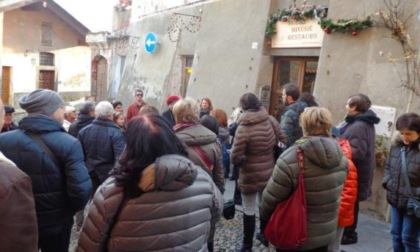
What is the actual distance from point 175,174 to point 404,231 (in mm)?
2799

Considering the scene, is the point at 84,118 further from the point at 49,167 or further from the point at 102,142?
the point at 49,167

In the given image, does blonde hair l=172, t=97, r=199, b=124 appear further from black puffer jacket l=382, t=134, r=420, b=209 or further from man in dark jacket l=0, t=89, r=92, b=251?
black puffer jacket l=382, t=134, r=420, b=209

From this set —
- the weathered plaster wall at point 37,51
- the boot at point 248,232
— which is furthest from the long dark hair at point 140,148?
the weathered plaster wall at point 37,51

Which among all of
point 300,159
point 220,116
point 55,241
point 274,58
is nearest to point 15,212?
point 55,241

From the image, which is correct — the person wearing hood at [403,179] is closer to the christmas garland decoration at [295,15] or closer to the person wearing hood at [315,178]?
the person wearing hood at [315,178]

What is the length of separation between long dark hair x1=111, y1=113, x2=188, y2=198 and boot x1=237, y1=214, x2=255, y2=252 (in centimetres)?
268

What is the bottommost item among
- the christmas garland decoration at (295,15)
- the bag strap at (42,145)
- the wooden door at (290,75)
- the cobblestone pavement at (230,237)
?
the cobblestone pavement at (230,237)

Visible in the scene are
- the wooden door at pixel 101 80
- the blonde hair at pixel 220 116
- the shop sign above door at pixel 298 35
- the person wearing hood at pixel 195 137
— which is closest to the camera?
the person wearing hood at pixel 195 137

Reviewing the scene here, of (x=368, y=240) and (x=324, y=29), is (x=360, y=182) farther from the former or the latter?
(x=324, y=29)

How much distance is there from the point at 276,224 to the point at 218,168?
885mm

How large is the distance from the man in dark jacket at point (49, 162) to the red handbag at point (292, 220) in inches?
59.2

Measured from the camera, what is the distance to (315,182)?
288cm

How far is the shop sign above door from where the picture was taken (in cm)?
752

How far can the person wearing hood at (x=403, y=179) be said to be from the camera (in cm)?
367
